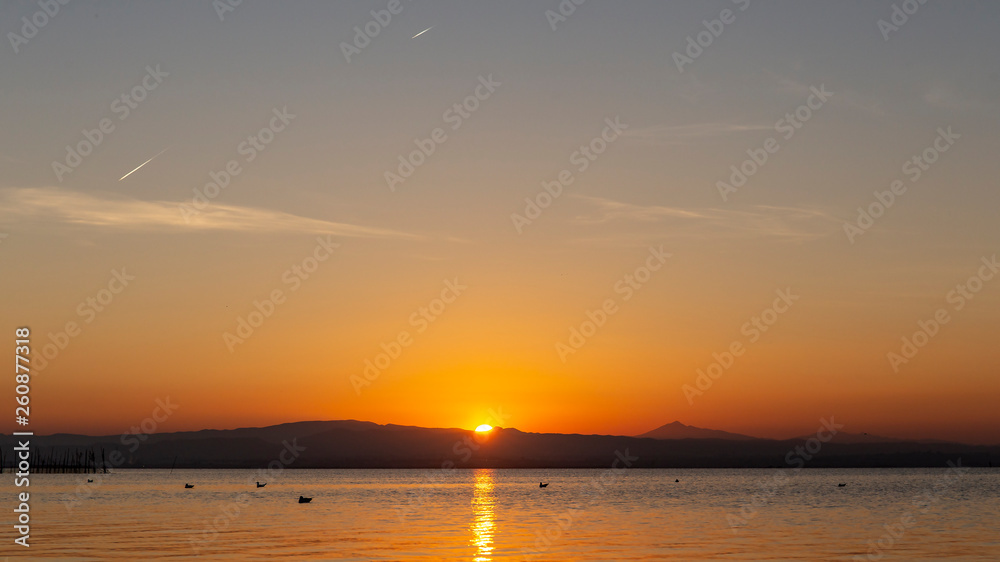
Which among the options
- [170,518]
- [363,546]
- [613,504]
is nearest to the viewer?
[363,546]

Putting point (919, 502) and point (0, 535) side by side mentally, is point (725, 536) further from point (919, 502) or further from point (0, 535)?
point (919, 502)

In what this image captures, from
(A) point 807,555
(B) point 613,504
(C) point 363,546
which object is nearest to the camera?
(A) point 807,555

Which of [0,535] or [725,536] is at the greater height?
[0,535]

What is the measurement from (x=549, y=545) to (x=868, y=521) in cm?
3103

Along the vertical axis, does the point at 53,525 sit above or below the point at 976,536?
above

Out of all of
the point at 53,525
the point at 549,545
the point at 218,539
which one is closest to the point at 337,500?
the point at 53,525

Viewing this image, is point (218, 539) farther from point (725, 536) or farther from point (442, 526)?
point (725, 536)

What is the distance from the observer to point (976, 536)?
58938 millimetres

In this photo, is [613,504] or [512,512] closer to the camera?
[512,512]

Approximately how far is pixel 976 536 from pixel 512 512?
1639 inches

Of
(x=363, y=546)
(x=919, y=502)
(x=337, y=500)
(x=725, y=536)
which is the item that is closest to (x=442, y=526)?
(x=363, y=546)

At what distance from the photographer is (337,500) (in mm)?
116062

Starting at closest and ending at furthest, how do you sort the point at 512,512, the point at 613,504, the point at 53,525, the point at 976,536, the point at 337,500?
the point at 976,536 < the point at 53,525 < the point at 512,512 < the point at 613,504 < the point at 337,500

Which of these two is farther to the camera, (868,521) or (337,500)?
(337,500)
